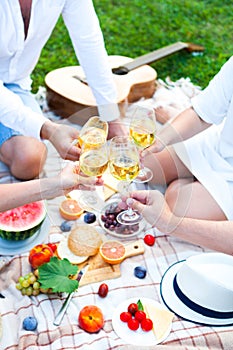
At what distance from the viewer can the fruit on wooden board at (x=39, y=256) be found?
2910 millimetres

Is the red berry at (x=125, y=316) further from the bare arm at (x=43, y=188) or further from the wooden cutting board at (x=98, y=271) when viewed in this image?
the bare arm at (x=43, y=188)

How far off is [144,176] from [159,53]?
2428 millimetres

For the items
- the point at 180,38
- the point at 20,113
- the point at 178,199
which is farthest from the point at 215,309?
the point at 180,38

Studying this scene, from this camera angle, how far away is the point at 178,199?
2.68m

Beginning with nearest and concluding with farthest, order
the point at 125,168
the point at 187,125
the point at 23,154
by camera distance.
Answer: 1. the point at 125,168
2. the point at 187,125
3. the point at 23,154

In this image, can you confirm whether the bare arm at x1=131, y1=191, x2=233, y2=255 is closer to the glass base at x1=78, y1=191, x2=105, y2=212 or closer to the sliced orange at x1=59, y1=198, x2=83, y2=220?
the glass base at x1=78, y1=191, x2=105, y2=212

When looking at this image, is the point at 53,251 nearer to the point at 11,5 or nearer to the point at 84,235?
the point at 84,235

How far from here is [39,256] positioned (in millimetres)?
2910

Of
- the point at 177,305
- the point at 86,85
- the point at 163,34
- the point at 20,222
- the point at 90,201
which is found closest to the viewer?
Result: the point at 90,201

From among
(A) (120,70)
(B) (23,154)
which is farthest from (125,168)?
(A) (120,70)

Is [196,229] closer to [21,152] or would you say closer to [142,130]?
[142,130]

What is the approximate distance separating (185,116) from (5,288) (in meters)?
1.28

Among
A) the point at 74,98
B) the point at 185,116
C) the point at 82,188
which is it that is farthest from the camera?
the point at 74,98

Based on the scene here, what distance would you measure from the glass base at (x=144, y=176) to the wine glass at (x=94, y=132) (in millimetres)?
211
